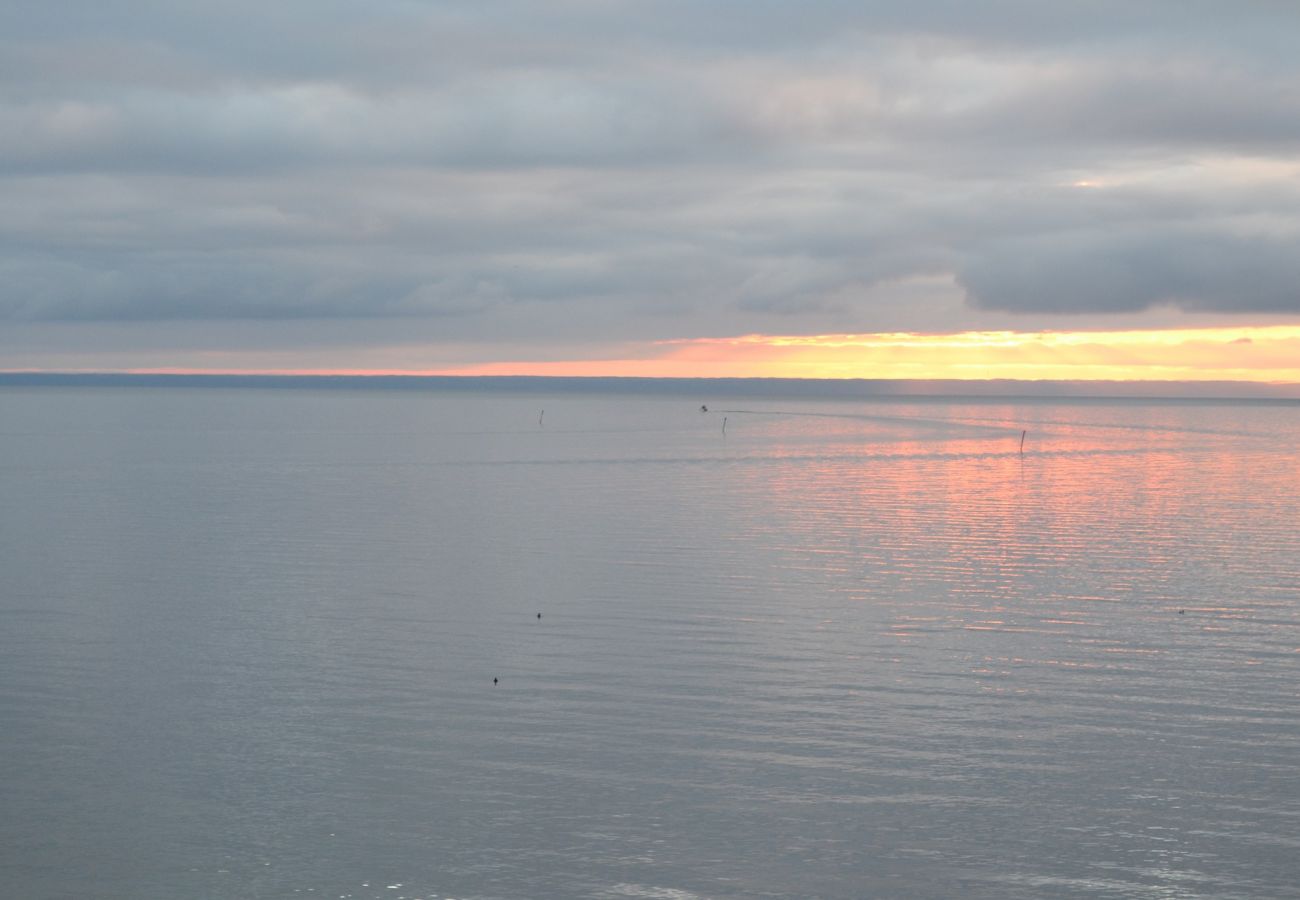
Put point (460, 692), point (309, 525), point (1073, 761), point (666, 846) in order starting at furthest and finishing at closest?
point (309, 525) → point (460, 692) → point (1073, 761) → point (666, 846)

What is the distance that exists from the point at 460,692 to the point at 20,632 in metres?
13.0

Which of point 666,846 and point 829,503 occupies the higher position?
point 829,503

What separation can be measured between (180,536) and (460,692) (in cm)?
3007

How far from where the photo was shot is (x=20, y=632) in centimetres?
3409

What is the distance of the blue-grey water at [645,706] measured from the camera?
1948cm

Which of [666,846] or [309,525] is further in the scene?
[309,525]

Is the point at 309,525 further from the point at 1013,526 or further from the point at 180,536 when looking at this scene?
the point at 1013,526

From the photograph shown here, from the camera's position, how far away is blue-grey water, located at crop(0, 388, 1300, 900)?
63.9 ft

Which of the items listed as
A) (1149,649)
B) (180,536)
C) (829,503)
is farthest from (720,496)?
(1149,649)

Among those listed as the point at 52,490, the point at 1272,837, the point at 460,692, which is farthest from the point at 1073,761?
the point at 52,490

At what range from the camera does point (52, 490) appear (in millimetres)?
75000

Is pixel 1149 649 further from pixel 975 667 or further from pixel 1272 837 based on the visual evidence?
pixel 1272 837

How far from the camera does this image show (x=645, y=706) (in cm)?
2709

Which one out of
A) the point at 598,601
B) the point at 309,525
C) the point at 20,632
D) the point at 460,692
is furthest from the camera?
the point at 309,525
